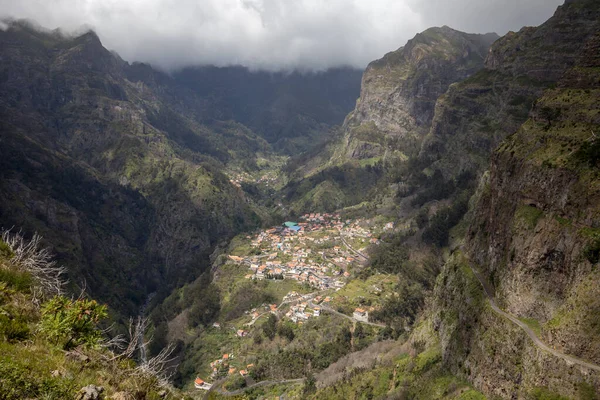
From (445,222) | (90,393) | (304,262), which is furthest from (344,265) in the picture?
(90,393)

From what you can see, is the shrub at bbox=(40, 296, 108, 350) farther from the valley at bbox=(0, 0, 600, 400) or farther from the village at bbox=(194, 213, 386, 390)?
the village at bbox=(194, 213, 386, 390)

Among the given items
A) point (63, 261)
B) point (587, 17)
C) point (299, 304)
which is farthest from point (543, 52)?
point (63, 261)

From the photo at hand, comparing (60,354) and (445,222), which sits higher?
(445,222)

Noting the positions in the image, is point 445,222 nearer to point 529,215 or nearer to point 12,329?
point 529,215

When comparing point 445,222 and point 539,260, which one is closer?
point 539,260

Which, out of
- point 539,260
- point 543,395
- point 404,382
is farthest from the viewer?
point 404,382

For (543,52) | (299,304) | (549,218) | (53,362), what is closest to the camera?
(53,362)

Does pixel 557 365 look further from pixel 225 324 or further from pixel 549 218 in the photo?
pixel 225 324
